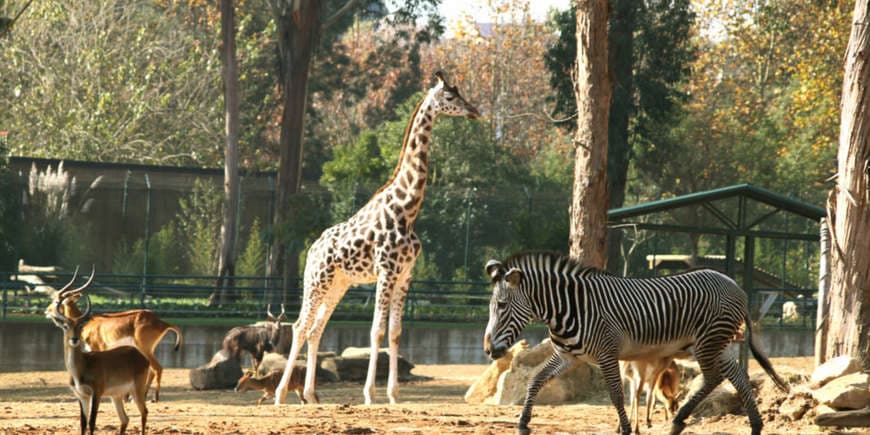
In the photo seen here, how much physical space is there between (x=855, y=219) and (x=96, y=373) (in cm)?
795

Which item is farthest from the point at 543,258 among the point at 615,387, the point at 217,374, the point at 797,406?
the point at 217,374

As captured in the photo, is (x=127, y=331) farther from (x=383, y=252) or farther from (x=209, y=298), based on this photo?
(x=209, y=298)

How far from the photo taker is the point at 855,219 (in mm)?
13336

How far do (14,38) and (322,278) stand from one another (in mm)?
30284

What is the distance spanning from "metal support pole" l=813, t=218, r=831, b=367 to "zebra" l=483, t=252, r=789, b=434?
3079 mm

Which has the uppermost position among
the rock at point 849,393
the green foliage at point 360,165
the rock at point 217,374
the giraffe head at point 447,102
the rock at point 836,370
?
the green foliage at point 360,165

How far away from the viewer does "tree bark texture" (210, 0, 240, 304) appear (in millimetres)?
29453

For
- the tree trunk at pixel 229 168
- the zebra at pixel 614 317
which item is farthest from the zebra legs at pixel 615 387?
the tree trunk at pixel 229 168

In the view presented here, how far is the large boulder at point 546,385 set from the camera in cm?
1599

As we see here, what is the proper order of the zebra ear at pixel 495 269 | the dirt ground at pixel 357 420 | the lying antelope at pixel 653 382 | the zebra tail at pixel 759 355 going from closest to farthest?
the zebra ear at pixel 495 269, the zebra tail at pixel 759 355, the dirt ground at pixel 357 420, the lying antelope at pixel 653 382

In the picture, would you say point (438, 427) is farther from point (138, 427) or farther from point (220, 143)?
point (220, 143)

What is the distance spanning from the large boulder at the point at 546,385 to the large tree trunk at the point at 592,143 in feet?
4.82

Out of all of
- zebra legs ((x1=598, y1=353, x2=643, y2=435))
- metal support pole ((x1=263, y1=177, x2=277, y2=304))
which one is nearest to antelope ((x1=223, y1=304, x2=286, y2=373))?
metal support pole ((x1=263, y1=177, x2=277, y2=304))

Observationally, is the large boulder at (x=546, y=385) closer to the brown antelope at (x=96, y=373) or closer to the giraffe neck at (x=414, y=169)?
the giraffe neck at (x=414, y=169)
